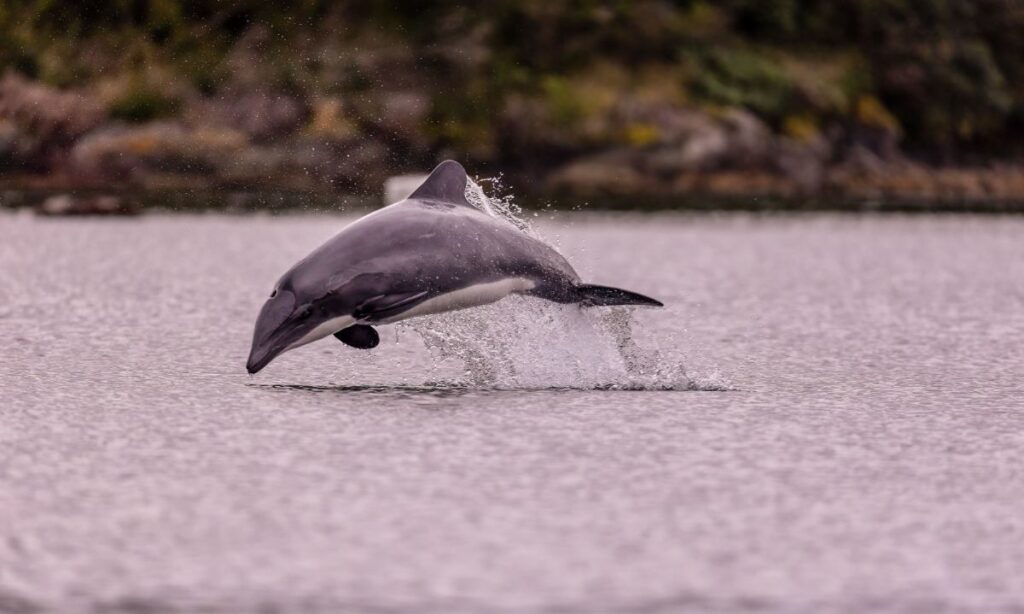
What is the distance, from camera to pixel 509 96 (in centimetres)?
7688

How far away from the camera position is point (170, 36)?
7975cm

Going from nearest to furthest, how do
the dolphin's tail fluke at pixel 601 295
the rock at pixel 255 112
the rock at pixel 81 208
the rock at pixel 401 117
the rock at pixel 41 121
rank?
the dolphin's tail fluke at pixel 601 295 → the rock at pixel 81 208 → the rock at pixel 41 121 → the rock at pixel 255 112 → the rock at pixel 401 117

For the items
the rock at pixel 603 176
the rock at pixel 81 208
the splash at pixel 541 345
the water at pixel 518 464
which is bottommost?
the water at pixel 518 464

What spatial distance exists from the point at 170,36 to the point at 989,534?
7419cm

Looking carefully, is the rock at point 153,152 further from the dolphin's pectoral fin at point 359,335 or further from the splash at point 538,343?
the dolphin's pectoral fin at point 359,335

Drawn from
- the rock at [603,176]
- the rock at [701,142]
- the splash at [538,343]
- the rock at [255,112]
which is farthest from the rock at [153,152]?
the splash at [538,343]

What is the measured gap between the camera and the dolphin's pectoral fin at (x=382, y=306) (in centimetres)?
1302

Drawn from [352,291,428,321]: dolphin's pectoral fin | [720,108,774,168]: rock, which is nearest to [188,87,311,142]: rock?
[720,108,774,168]: rock

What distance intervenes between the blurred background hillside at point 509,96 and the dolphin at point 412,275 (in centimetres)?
5562

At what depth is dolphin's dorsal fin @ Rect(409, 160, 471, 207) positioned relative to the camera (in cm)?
1435

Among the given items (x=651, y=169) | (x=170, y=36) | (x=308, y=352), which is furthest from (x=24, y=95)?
(x=308, y=352)

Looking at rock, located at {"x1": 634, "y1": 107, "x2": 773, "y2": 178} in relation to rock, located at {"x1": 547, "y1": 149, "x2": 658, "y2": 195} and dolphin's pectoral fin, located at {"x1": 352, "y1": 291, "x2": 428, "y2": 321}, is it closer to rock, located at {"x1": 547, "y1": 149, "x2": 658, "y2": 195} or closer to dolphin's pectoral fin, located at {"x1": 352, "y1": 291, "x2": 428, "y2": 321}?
rock, located at {"x1": 547, "y1": 149, "x2": 658, "y2": 195}

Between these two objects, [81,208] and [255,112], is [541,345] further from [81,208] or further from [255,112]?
[255,112]

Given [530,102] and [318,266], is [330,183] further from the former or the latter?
[318,266]
